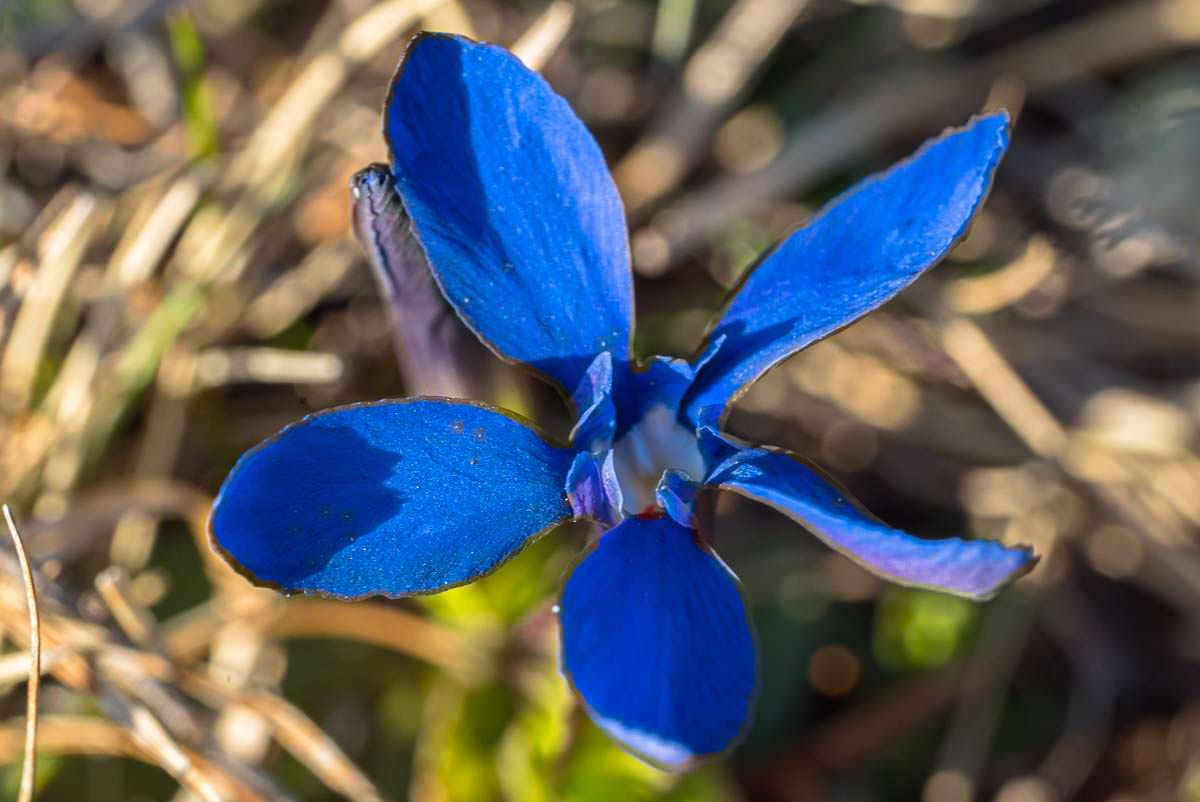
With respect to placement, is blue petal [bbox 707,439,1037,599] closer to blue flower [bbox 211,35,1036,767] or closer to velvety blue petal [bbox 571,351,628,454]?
blue flower [bbox 211,35,1036,767]

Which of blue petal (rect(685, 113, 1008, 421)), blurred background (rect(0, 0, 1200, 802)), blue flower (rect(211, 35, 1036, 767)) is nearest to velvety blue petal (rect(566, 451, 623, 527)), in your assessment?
blue flower (rect(211, 35, 1036, 767))

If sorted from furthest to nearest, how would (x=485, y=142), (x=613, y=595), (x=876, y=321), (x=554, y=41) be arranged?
(x=876, y=321)
(x=554, y=41)
(x=485, y=142)
(x=613, y=595)

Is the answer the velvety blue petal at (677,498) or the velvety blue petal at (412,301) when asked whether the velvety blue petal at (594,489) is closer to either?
the velvety blue petal at (677,498)

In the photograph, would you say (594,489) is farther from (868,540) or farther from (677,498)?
(868,540)

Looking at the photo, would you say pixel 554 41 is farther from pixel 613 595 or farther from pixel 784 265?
pixel 613 595

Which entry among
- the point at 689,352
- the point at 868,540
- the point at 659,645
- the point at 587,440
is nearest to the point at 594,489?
the point at 587,440

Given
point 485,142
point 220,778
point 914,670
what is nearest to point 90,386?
point 220,778

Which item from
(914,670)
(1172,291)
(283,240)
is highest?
(283,240)

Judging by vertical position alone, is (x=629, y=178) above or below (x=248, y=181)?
below
